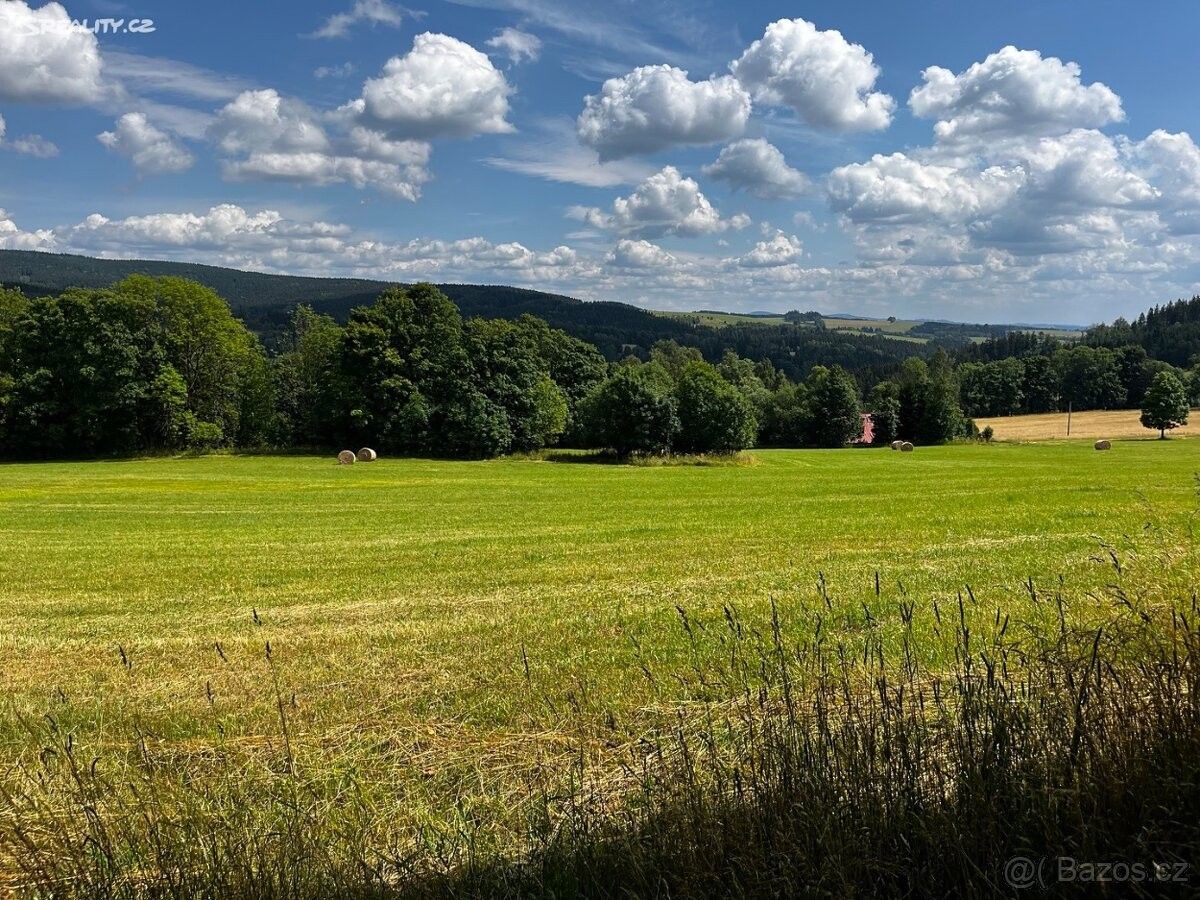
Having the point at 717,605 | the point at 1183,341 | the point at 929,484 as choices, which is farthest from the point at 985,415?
the point at 717,605

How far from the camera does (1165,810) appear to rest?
3.03m

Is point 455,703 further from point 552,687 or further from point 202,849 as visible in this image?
point 202,849

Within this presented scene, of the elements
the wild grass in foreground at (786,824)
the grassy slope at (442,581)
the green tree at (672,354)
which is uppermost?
the green tree at (672,354)

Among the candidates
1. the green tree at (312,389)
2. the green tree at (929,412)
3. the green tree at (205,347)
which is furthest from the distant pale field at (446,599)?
the green tree at (929,412)

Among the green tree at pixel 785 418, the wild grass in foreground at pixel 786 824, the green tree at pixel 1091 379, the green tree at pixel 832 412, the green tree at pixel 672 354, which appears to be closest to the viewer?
the wild grass in foreground at pixel 786 824

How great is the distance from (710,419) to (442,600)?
52.0m

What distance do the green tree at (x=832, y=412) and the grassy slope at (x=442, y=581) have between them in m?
65.0

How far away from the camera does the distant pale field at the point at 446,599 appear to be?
6.05 meters

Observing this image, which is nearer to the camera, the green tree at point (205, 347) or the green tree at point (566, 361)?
the green tree at point (205, 347)

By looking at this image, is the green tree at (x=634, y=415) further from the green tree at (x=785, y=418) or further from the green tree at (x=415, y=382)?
the green tree at (x=785, y=418)

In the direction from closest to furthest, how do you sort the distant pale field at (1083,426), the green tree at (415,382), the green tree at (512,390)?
→ 1. the green tree at (415,382)
2. the green tree at (512,390)
3. the distant pale field at (1083,426)

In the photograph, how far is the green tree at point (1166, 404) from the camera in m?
76.8

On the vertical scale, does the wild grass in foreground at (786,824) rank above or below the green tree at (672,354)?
below

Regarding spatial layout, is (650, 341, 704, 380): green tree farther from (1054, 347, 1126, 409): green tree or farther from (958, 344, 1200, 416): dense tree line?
Answer: (1054, 347, 1126, 409): green tree
